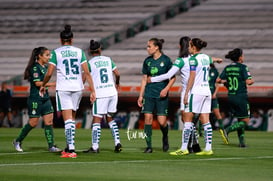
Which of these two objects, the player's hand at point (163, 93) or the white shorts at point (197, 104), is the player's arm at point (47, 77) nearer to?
the player's hand at point (163, 93)

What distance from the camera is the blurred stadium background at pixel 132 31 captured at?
36.5 metres

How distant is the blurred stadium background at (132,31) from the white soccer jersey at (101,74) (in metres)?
17.9

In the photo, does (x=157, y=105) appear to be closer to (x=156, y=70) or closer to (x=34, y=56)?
(x=156, y=70)

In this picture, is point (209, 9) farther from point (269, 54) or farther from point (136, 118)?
point (136, 118)

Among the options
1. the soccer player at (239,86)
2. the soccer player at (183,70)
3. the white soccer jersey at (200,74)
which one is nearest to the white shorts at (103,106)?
the soccer player at (183,70)

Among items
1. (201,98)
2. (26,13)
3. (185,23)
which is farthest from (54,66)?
(26,13)

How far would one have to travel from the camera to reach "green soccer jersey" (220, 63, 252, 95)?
19094 millimetres

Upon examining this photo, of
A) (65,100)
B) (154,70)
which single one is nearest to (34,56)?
(65,100)

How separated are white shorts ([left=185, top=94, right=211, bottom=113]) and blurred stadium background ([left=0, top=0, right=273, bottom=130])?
18426 millimetres

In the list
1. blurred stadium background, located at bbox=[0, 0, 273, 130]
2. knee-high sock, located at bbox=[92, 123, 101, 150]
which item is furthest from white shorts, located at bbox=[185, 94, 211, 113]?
blurred stadium background, located at bbox=[0, 0, 273, 130]

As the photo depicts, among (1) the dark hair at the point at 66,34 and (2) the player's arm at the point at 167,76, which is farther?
(2) the player's arm at the point at 167,76

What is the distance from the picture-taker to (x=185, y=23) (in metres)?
43.8

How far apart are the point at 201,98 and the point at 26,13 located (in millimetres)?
33187

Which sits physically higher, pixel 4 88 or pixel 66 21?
pixel 66 21
